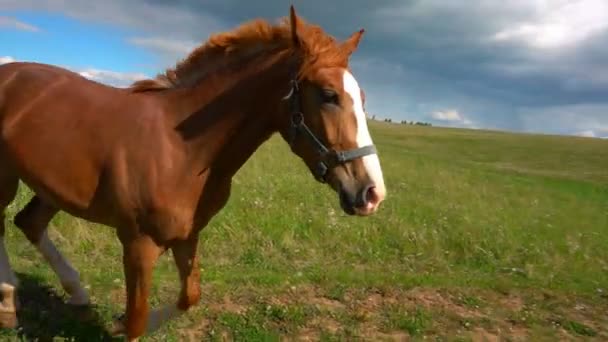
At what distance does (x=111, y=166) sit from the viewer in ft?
13.4

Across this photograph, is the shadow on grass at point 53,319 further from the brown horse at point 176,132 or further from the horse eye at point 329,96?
the horse eye at point 329,96

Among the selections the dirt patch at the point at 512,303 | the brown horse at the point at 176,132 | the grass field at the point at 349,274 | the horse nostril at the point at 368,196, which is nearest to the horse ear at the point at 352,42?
the brown horse at the point at 176,132

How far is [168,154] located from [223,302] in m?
2.28

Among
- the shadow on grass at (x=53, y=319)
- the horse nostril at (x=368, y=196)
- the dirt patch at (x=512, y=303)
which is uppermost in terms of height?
the horse nostril at (x=368, y=196)

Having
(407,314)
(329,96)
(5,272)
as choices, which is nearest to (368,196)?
(329,96)

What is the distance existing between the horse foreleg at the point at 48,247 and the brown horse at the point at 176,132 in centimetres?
73

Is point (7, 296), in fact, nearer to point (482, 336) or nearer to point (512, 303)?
point (482, 336)

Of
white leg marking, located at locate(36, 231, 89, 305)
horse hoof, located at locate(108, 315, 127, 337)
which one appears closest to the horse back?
white leg marking, located at locate(36, 231, 89, 305)

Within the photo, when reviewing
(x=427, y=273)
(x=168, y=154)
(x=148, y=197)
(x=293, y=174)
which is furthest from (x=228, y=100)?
(x=293, y=174)

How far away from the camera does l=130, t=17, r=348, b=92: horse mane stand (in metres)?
3.77

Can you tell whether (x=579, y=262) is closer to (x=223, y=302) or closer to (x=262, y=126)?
(x=223, y=302)

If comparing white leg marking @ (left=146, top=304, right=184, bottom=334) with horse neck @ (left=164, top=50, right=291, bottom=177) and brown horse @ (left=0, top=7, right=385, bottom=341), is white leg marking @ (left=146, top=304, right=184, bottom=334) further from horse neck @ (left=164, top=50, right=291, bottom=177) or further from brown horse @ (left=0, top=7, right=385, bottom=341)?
horse neck @ (left=164, top=50, right=291, bottom=177)

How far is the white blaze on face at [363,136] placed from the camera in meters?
3.39

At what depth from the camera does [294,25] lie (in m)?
3.77
